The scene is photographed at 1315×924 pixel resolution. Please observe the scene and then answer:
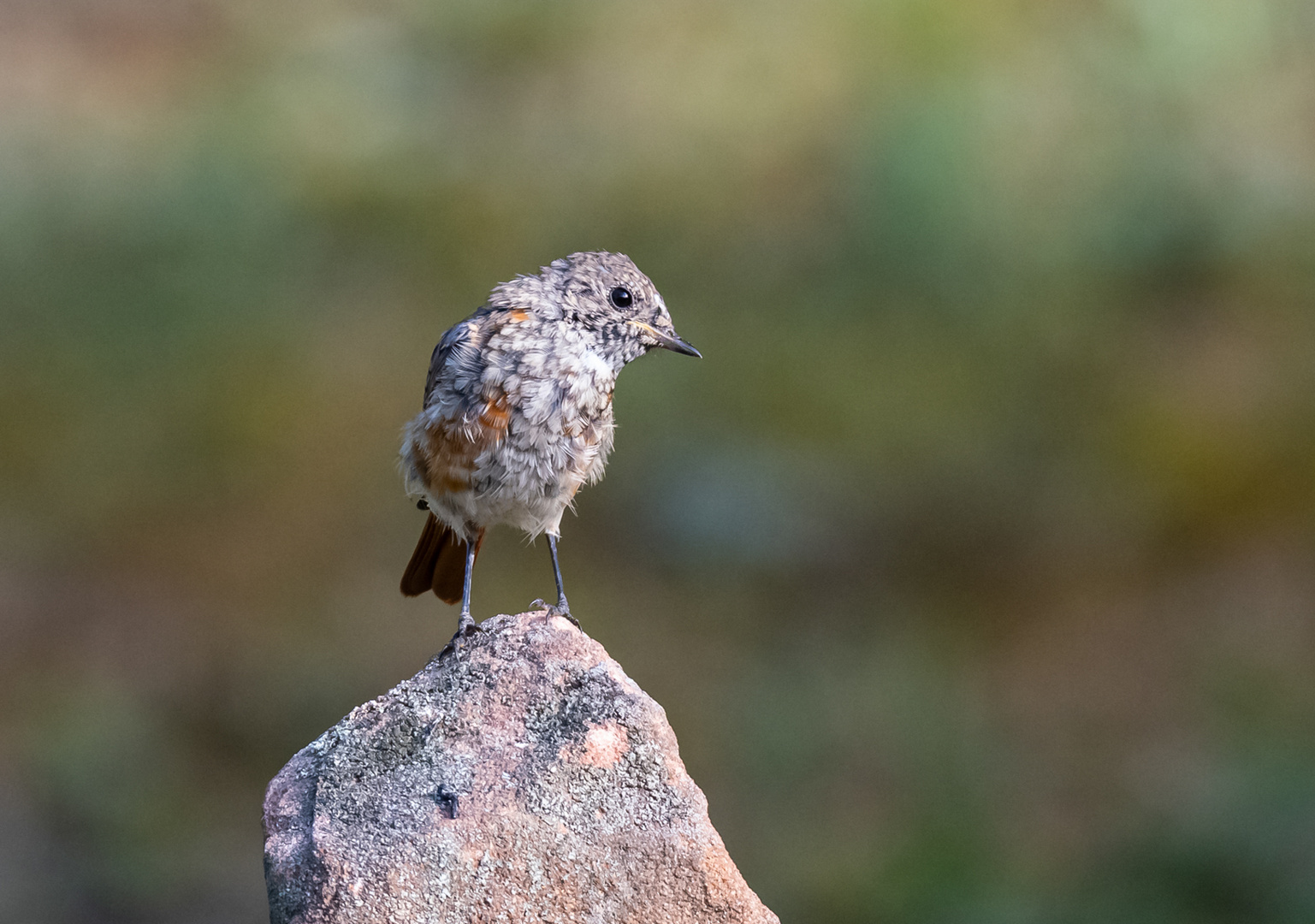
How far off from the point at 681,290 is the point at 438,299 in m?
1.34

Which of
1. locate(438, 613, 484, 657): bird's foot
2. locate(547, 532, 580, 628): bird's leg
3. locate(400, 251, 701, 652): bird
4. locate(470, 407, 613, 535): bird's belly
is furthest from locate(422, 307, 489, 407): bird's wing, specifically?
locate(438, 613, 484, 657): bird's foot

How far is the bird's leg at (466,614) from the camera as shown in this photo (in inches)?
131

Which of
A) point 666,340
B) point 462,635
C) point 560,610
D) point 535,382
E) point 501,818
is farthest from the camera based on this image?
point 666,340

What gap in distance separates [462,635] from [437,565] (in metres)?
0.91

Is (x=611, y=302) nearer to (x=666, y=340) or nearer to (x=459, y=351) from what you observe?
(x=666, y=340)

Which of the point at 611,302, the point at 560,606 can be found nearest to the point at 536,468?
the point at 560,606

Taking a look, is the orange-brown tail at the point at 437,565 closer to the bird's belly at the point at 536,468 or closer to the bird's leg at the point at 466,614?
the bird's leg at the point at 466,614

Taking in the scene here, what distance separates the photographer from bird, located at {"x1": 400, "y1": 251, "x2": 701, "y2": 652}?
3.69m

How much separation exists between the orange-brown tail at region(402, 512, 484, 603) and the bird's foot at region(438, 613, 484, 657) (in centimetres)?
68

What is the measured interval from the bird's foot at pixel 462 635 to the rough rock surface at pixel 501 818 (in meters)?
0.22

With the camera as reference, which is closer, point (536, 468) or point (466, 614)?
point (466, 614)

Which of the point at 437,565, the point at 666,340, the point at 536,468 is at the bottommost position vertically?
the point at 536,468

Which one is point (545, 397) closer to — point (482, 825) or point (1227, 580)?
point (482, 825)

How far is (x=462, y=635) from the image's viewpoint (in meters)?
3.36
